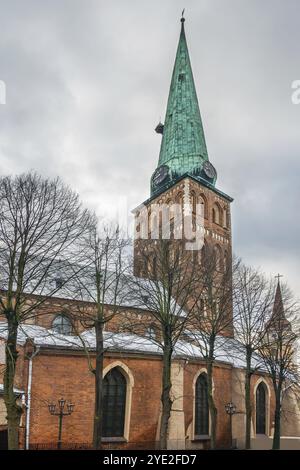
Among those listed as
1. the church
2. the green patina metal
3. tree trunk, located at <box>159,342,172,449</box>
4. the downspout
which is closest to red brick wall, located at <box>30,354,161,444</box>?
the church

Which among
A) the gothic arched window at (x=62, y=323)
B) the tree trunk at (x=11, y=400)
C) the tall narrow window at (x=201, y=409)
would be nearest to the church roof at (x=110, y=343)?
the gothic arched window at (x=62, y=323)

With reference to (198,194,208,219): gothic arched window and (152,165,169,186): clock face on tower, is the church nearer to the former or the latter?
(198,194,208,219): gothic arched window

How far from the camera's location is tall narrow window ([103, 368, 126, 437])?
23.2 metres

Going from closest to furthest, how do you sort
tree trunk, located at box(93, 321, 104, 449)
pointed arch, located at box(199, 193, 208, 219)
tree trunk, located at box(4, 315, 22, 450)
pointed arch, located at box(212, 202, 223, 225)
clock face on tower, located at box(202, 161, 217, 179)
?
tree trunk, located at box(4, 315, 22, 450)
tree trunk, located at box(93, 321, 104, 449)
pointed arch, located at box(199, 193, 208, 219)
pointed arch, located at box(212, 202, 223, 225)
clock face on tower, located at box(202, 161, 217, 179)

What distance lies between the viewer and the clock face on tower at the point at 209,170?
154 feet

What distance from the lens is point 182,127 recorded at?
48562 millimetres

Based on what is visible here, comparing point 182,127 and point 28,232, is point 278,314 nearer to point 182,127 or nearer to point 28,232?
point 28,232

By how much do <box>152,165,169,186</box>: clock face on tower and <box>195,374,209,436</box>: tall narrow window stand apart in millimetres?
24917

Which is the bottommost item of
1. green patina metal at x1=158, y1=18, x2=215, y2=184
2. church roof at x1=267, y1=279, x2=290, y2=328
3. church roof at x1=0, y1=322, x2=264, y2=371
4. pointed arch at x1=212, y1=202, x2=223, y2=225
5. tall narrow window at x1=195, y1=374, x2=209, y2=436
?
tall narrow window at x1=195, y1=374, x2=209, y2=436

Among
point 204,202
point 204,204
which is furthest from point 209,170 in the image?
point 204,204

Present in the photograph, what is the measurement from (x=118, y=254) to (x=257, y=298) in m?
9.51

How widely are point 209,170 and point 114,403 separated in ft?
97.0
